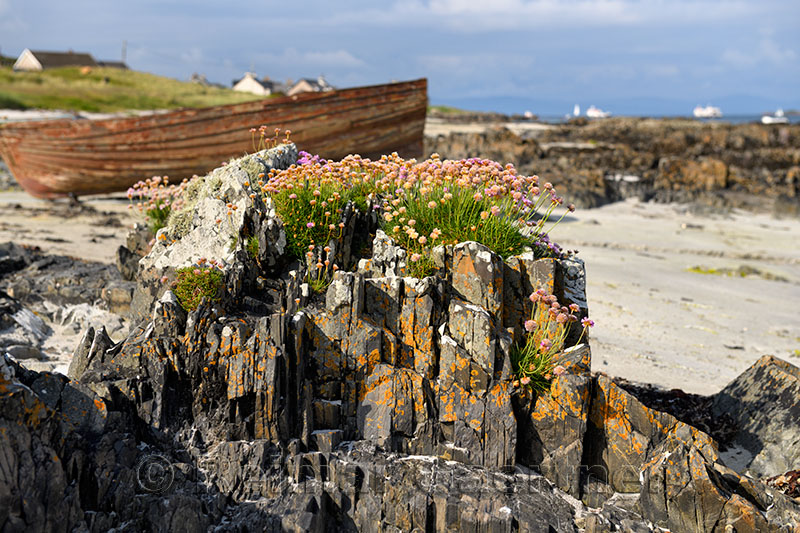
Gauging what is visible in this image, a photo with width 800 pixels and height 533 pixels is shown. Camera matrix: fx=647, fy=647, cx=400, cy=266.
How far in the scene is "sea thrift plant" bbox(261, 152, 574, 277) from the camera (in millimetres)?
6766

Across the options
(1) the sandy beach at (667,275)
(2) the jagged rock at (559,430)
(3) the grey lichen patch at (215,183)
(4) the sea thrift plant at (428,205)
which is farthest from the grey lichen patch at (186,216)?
(2) the jagged rock at (559,430)

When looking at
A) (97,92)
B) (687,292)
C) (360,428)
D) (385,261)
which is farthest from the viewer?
(97,92)

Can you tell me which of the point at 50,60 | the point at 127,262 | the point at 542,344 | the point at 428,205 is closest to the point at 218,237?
the point at 428,205

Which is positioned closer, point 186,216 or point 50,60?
point 186,216

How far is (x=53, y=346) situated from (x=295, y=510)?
5.45 metres

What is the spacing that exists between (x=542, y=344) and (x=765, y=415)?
3.37 meters

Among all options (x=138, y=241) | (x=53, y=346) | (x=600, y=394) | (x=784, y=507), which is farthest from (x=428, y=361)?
(x=138, y=241)

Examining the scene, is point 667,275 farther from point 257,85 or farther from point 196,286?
point 257,85

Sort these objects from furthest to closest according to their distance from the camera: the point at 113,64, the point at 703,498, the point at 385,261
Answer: the point at 113,64 < the point at 385,261 < the point at 703,498

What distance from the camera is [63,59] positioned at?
99.1 meters

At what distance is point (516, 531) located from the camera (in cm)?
503

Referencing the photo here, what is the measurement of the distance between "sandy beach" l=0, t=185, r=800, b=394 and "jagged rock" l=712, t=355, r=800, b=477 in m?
1.36

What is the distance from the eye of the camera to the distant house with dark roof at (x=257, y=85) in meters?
124

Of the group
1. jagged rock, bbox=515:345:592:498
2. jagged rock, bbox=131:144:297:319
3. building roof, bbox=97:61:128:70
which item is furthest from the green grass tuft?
building roof, bbox=97:61:128:70
